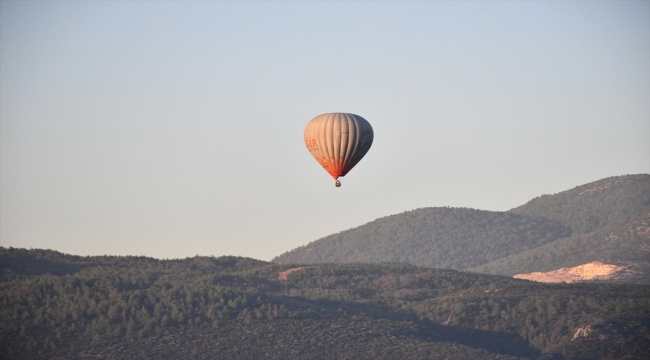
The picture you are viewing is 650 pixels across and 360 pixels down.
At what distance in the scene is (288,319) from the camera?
9175 centimetres

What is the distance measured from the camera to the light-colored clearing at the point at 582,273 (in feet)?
479

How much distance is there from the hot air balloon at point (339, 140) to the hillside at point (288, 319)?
18.3 meters

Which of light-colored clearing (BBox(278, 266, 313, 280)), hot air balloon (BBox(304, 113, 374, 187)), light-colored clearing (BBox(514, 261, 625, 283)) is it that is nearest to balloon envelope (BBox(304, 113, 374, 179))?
hot air balloon (BBox(304, 113, 374, 187))

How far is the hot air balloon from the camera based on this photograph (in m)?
69.9

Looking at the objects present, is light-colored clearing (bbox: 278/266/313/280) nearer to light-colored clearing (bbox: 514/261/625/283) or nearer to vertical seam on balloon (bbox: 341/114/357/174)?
light-colored clearing (bbox: 514/261/625/283)

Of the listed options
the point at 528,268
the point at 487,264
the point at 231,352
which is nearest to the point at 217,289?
the point at 231,352

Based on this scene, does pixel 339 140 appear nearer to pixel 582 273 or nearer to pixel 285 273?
pixel 285 273

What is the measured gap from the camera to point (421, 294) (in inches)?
4530

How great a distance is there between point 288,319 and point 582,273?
7161 centimetres

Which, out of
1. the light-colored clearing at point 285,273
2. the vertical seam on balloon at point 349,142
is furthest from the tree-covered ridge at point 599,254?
the vertical seam on balloon at point 349,142

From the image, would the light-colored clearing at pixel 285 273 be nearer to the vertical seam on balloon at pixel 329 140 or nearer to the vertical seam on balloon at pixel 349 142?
the vertical seam on balloon at pixel 329 140

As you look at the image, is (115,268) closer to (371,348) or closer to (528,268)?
(371,348)

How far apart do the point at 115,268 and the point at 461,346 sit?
4484 centimetres

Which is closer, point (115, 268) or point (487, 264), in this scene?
point (115, 268)
